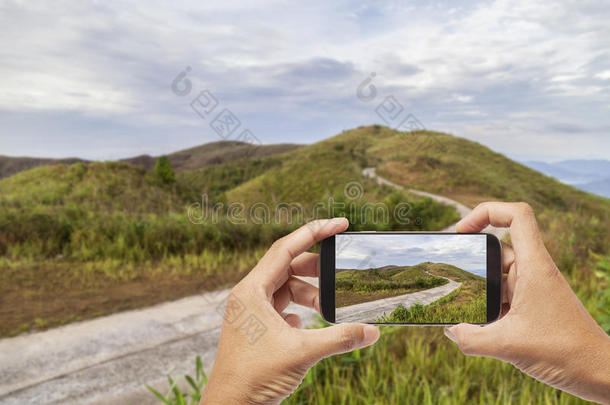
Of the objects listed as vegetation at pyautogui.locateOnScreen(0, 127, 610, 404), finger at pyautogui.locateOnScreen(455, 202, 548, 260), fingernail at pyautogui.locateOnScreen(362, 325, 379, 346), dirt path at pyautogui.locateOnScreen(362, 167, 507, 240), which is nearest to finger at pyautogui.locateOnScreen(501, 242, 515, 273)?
finger at pyautogui.locateOnScreen(455, 202, 548, 260)

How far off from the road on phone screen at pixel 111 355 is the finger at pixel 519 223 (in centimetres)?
226

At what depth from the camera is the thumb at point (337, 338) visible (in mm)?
1244

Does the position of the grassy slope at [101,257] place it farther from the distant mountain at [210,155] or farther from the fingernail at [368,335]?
the distant mountain at [210,155]

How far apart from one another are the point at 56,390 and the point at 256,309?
3257mm

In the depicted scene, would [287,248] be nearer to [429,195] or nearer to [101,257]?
[101,257]

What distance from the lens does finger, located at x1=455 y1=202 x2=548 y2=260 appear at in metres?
1.31

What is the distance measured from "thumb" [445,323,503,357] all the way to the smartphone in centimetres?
9

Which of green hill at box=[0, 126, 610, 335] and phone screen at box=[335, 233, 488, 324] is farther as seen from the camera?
green hill at box=[0, 126, 610, 335]

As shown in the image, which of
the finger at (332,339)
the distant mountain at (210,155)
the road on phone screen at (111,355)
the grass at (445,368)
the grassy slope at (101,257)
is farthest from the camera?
the distant mountain at (210,155)

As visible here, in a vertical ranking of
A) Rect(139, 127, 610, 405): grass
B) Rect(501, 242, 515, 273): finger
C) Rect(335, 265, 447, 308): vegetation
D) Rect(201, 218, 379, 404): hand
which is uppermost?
Rect(501, 242, 515, 273): finger

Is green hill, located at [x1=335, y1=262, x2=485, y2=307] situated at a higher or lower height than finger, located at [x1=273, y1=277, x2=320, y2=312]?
higher

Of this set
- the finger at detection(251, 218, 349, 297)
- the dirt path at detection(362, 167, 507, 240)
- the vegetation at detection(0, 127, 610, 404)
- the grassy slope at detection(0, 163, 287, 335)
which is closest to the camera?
the finger at detection(251, 218, 349, 297)

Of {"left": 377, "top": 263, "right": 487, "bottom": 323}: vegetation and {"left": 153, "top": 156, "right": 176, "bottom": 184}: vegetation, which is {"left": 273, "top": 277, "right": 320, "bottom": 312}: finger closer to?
{"left": 377, "top": 263, "right": 487, "bottom": 323}: vegetation

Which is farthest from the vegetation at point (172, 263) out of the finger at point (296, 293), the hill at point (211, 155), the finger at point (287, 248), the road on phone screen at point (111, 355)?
the hill at point (211, 155)
